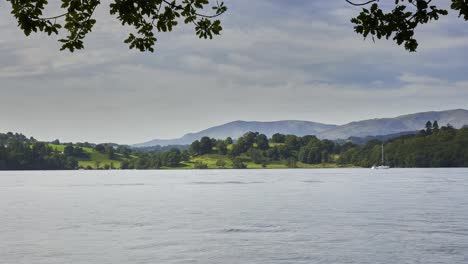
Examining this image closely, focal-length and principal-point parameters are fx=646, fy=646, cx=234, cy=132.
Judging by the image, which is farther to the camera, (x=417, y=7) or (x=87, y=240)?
(x=87, y=240)

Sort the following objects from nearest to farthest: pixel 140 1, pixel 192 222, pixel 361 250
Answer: pixel 140 1 → pixel 361 250 → pixel 192 222

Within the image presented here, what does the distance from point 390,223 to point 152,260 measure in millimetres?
19504

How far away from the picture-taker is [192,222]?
44.2 m

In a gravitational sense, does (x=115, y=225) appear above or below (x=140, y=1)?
below

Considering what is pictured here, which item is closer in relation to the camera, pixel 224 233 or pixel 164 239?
pixel 164 239

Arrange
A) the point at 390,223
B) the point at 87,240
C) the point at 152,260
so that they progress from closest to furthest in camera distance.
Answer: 1. the point at 152,260
2. the point at 87,240
3. the point at 390,223

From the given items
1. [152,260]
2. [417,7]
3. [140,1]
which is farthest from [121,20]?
[152,260]

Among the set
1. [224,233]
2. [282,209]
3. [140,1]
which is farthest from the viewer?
[282,209]

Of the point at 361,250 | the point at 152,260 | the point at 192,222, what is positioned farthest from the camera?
the point at 192,222

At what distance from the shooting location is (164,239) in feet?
113

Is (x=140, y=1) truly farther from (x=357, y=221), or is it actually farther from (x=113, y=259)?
(x=357, y=221)

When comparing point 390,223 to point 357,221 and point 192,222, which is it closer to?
point 357,221

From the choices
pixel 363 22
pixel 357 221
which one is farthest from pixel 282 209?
pixel 363 22

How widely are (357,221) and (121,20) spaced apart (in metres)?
35.7
